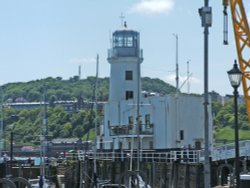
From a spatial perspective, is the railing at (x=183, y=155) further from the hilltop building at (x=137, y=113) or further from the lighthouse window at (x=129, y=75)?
the lighthouse window at (x=129, y=75)

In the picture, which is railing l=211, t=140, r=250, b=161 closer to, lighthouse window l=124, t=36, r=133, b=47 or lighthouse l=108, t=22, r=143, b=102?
lighthouse l=108, t=22, r=143, b=102

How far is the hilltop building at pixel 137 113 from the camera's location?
229 feet

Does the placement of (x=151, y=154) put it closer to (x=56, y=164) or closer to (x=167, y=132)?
(x=167, y=132)

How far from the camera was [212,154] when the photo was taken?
171 feet

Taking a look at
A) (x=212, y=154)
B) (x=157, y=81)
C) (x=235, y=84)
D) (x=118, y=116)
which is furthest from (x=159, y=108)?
(x=157, y=81)

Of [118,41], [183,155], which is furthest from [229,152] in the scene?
[118,41]

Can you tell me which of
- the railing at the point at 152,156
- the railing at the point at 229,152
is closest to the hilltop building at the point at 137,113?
the railing at the point at 152,156

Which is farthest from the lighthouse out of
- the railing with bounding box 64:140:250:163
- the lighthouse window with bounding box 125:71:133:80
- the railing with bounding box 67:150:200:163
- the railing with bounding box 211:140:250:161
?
the railing with bounding box 211:140:250:161

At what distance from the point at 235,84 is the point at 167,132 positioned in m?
47.4

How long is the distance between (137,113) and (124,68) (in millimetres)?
14771

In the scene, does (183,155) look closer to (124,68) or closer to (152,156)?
(152,156)

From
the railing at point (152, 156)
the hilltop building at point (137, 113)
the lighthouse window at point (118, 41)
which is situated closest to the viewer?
the railing at point (152, 156)

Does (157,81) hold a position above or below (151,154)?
above

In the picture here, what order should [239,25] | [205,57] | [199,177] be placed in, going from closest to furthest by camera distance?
[205,57] → [199,177] → [239,25]
